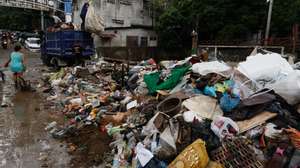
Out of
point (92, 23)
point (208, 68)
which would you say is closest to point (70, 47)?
point (92, 23)

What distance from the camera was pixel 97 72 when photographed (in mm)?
10531

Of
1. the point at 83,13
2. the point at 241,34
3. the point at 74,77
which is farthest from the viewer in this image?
the point at 241,34

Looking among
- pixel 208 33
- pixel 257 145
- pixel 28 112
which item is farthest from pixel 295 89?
pixel 208 33

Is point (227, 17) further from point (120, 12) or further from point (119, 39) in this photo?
point (120, 12)

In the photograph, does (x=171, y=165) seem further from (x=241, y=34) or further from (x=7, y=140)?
(x=241, y=34)

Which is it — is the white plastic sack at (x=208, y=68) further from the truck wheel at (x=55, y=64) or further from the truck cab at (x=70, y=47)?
the truck wheel at (x=55, y=64)

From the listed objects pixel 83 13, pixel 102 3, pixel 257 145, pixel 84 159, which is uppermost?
pixel 102 3

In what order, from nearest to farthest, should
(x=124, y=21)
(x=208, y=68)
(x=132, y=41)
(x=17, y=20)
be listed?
1. (x=208, y=68)
2. (x=132, y=41)
3. (x=124, y=21)
4. (x=17, y=20)

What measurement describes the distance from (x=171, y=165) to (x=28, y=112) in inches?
182

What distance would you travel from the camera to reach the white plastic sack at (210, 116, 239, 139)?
3.73 metres

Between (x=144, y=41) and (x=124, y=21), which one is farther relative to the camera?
(x=124, y=21)

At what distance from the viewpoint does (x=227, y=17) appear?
794 inches

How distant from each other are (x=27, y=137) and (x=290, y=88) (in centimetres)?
430

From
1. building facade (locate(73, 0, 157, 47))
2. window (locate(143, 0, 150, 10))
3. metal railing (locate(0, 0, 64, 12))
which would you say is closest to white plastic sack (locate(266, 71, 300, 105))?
building facade (locate(73, 0, 157, 47))
